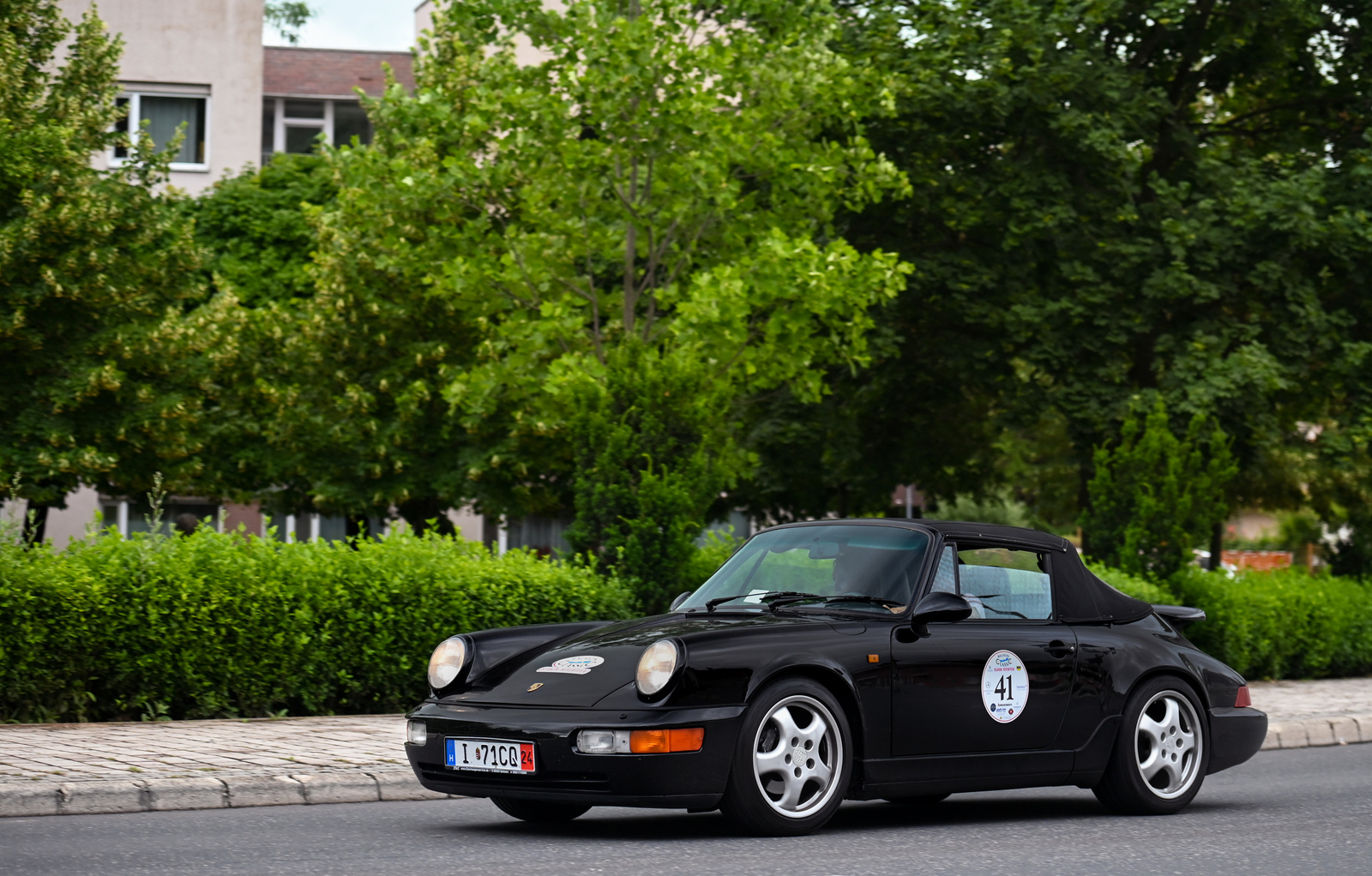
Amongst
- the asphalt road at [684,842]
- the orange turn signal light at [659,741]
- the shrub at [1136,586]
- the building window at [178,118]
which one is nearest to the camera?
the asphalt road at [684,842]

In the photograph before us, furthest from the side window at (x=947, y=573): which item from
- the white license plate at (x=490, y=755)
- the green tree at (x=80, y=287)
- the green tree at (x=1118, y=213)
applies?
the green tree at (x=80, y=287)

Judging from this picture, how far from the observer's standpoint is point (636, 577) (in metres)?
14.9

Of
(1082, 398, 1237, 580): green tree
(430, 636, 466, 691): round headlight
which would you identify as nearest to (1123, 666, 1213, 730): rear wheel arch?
(430, 636, 466, 691): round headlight

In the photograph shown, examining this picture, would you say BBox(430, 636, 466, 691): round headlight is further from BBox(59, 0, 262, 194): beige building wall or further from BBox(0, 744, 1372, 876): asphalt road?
BBox(59, 0, 262, 194): beige building wall

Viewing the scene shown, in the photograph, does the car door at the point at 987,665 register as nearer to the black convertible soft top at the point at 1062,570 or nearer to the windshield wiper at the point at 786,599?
the black convertible soft top at the point at 1062,570

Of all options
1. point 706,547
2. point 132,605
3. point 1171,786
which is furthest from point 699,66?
point 1171,786

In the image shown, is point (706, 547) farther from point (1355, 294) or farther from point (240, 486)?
point (240, 486)

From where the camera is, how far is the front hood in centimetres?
711

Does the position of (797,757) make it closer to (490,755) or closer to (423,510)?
(490,755)

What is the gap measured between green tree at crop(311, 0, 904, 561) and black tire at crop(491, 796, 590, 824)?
9412 millimetres

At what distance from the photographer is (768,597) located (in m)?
8.02

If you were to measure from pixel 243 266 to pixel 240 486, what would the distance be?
682 cm

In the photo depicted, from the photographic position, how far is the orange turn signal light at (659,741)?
6762 millimetres

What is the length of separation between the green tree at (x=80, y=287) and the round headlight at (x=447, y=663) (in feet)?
52.5
